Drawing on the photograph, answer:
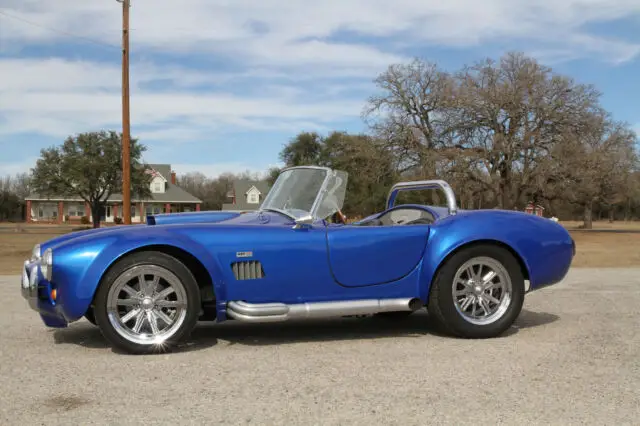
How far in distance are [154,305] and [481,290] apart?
264cm

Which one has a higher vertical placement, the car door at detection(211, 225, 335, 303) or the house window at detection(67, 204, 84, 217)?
the house window at detection(67, 204, 84, 217)

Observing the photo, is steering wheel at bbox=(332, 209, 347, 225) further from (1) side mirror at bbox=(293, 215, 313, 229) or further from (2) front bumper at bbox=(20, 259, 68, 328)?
(2) front bumper at bbox=(20, 259, 68, 328)

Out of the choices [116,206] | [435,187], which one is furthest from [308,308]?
[116,206]

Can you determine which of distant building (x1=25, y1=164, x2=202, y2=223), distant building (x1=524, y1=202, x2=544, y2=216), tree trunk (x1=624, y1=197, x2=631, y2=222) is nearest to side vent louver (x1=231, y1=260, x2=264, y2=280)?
distant building (x1=524, y1=202, x2=544, y2=216)

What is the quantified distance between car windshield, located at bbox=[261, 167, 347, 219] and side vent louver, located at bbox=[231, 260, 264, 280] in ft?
1.84

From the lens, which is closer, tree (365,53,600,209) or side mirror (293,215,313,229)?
side mirror (293,215,313,229)

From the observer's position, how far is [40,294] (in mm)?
4844

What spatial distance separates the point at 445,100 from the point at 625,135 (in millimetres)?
14307

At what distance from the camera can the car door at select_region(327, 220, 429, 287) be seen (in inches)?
205

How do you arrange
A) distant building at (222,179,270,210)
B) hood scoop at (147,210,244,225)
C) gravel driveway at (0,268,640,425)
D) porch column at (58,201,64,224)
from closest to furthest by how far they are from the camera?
gravel driveway at (0,268,640,425) < hood scoop at (147,210,244,225) < porch column at (58,201,64,224) < distant building at (222,179,270,210)

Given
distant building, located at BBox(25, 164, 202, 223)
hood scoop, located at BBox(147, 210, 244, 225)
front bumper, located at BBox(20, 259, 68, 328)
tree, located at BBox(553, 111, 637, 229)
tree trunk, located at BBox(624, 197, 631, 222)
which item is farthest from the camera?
tree trunk, located at BBox(624, 197, 631, 222)

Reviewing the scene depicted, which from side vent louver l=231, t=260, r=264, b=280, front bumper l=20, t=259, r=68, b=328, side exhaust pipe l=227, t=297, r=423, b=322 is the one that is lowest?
side exhaust pipe l=227, t=297, r=423, b=322

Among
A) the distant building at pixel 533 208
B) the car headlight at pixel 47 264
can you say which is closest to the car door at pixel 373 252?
the car headlight at pixel 47 264

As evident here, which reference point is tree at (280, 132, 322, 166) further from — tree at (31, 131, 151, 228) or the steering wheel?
the steering wheel
